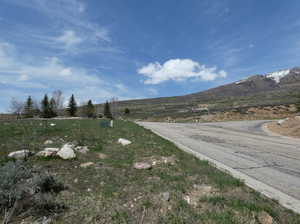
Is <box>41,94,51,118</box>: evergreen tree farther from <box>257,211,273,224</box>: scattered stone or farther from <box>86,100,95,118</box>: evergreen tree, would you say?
<box>257,211,273,224</box>: scattered stone

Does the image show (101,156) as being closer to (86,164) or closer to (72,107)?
(86,164)

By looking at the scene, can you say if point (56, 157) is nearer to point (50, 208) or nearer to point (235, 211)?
point (50, 208)

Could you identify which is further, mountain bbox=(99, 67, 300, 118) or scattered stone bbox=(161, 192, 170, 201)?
mountain bbox=(99, 67, 300, 118)

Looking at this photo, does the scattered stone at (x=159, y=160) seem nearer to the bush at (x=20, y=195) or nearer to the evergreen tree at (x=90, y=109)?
the bush at (x=20, y=195)

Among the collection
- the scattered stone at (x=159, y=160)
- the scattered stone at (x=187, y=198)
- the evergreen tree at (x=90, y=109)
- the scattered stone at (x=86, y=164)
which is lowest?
the scattered stone at (x=159, y=160)

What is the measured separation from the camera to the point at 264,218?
251 centimetres

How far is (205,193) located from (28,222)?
3190mm

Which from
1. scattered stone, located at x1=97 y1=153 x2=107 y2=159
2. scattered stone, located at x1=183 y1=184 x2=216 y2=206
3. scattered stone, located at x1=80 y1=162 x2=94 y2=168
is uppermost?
scattered stone, located at x1=80 y1=162 x2=94 y2=168

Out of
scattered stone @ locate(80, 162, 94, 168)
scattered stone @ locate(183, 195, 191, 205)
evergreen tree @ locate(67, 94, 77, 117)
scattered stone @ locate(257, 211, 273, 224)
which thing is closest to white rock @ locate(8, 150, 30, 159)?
scattered stone @ locate(80, 162, 94, 168)

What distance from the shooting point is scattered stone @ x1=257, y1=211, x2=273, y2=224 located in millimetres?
2449

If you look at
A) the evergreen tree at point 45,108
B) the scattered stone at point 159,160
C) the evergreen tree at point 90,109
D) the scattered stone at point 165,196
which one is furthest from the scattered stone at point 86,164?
the evergreen tree at point 90,109

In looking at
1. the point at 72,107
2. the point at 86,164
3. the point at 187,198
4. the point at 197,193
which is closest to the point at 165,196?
the point at 187,198

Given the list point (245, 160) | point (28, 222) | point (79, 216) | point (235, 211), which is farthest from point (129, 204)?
point (245, 160)

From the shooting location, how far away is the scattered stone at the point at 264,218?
8.04 ft
